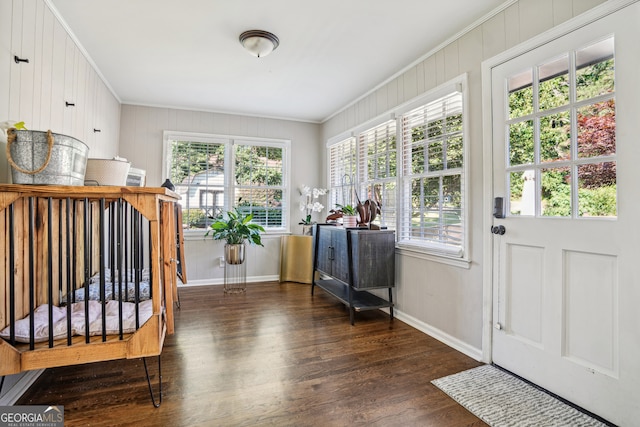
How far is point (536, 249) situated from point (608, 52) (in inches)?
45.5

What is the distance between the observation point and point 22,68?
1.95m

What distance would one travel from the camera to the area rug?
1.69 m

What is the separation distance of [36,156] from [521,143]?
2.81 metres

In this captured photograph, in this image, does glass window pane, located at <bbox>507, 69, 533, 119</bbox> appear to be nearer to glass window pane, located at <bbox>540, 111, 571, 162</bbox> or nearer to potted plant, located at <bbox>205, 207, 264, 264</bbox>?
glass window pane, located at <bbox>540, 111, 571, 162</bbox>

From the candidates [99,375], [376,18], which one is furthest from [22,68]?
[376,18]

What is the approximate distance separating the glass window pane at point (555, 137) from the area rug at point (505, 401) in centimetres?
143

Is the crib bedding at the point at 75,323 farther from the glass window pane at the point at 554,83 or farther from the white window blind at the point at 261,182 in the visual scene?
the white window blind at the point at 261,182

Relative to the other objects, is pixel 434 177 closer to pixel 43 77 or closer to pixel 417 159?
pixel 417 159

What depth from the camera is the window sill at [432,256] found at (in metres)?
2.54

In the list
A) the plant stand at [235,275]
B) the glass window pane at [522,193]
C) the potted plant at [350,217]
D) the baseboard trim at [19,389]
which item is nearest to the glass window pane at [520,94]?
the glass window pane at [522,193]

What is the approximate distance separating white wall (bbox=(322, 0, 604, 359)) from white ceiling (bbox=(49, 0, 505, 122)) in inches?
6.0

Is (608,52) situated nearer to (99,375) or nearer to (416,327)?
(416,327)

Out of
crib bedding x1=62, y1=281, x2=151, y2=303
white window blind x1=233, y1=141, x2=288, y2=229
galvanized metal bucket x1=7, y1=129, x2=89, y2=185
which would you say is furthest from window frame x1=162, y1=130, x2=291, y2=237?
galvanized metal bucket x1=7, y1=129, x2=89, y2=185

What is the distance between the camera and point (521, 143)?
2.14m
